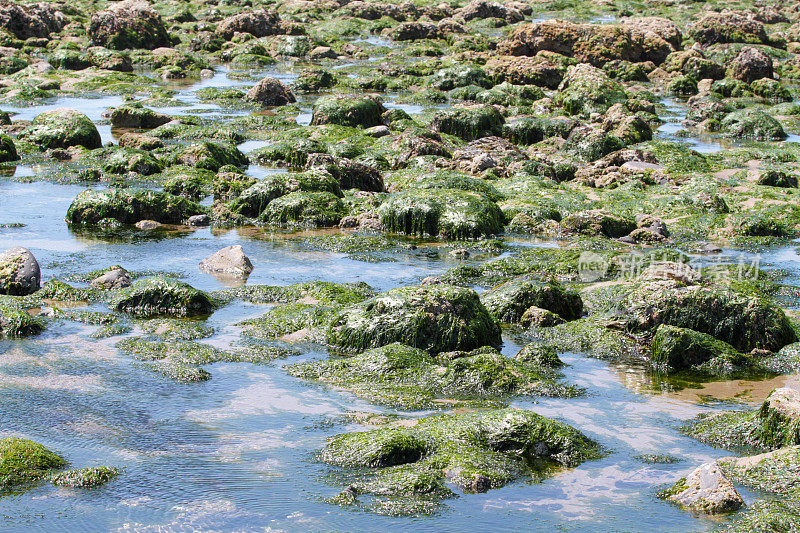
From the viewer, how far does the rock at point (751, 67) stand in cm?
3538

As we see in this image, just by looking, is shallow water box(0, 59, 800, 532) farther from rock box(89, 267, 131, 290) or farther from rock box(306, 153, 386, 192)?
rock box(306, 153, 386, 192)

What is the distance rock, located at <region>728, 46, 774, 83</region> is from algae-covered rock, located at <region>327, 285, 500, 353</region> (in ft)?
92.8

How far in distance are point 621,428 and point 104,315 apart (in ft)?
24.7

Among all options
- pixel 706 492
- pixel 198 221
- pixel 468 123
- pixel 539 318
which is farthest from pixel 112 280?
pixel 468 123

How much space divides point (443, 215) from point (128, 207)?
6554 millimetres

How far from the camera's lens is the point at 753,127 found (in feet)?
87.5

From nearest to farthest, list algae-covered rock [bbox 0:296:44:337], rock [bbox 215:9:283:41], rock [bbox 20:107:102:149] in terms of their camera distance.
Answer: algae-covered rock [bbox 0:296:44:337]
rock [bbox 20:107:102:149]
rock [bbox 215:9:283:41]

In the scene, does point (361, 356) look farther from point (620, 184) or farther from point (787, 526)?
point (620, 184)

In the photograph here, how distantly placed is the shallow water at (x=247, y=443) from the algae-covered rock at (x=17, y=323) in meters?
0.19

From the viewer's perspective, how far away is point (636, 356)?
38.2 ft

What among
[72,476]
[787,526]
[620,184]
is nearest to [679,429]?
[787,526]

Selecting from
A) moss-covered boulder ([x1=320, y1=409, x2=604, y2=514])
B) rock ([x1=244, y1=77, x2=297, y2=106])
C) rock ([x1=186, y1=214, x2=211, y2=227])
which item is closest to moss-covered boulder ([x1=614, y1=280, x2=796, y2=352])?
moss-covered boulder ([x1=320, y1=409, x2=604, y2=514])

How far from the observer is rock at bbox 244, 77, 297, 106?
3028cm

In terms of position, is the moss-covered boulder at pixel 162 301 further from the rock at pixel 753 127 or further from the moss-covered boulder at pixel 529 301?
the rock at pixel 753 127
